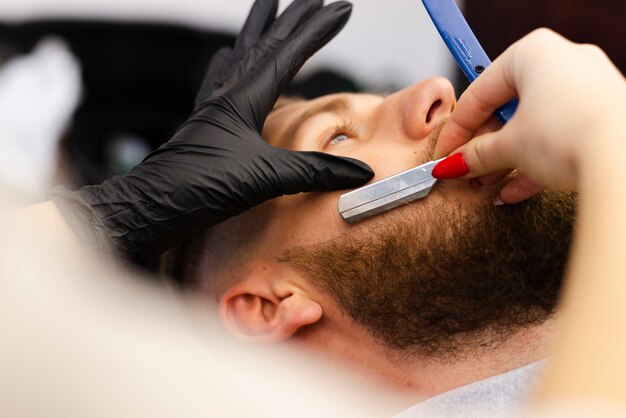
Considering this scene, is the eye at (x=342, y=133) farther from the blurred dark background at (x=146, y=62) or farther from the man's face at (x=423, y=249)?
the blurred dark background at (x=146, y=62)

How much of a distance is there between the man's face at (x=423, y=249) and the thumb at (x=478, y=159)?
0.08 meters

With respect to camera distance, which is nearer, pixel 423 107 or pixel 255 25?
pixel 423 107

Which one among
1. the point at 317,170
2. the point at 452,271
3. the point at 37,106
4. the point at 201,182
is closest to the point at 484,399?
the point at 452,271

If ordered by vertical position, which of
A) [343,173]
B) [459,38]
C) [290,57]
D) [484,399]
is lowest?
[484,399]

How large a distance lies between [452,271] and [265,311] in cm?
33

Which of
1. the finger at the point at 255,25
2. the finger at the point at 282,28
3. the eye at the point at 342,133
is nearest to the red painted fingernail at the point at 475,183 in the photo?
the eye at the point at 342,133

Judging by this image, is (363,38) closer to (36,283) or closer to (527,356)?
(527,356)

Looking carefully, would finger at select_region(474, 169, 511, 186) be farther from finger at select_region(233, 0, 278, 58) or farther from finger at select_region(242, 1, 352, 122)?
finger at select_region(233, 0, 278, 58)

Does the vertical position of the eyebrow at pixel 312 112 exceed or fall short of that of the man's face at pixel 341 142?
it exceeds it

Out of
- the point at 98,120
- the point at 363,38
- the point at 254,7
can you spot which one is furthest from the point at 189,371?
the point at 363,38

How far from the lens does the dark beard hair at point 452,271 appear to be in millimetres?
1002

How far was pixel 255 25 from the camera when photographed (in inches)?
55.2

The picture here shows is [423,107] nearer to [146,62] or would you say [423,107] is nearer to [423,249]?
[423,249]

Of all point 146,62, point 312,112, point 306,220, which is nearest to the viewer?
point 306,220
